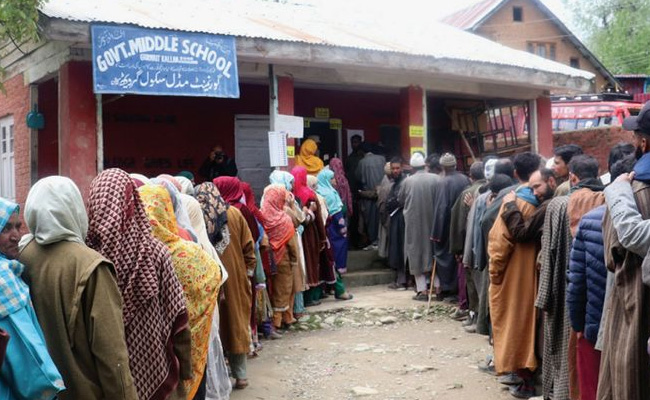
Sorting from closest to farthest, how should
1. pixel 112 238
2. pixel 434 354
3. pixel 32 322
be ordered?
pixel 32 322, pixel 112 238, pixel 434 354

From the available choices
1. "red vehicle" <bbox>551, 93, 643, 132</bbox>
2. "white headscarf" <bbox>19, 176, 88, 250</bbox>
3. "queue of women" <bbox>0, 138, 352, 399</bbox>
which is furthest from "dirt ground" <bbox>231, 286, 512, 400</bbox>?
"red vehicle" <bbox>551, 93, 643, 132</bbox>

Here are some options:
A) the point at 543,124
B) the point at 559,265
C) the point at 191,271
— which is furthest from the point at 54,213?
the point at 543,124

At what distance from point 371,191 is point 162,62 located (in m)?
4.47

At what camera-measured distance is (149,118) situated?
472 inches

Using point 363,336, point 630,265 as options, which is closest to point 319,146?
point 363,336

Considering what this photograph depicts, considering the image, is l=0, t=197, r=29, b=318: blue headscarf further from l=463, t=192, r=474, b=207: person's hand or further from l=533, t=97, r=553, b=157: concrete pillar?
l=533, t=97, r=553, b=157: concrete pillar

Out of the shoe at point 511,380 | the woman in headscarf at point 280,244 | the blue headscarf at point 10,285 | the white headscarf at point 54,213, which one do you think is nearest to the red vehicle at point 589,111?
the woman in headscarf at point 280,244

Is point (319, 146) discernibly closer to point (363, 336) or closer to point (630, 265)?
point (363, 336)

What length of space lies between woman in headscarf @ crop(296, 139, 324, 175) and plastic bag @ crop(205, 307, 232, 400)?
245 inches

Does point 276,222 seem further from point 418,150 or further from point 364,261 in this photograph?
point 418,150

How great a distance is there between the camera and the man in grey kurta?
11789 millimetres

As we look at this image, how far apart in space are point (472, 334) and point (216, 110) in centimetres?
657

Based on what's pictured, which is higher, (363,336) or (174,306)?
(174,306)

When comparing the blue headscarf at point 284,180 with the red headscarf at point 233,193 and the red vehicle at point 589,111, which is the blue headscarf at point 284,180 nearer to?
the red headscarf at point 233,193
